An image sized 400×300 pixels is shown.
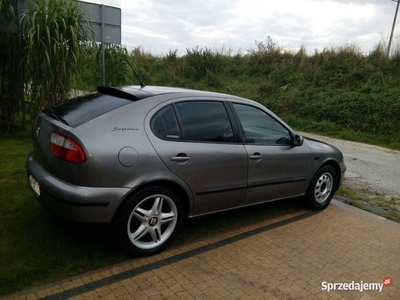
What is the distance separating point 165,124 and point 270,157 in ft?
A: 4.38

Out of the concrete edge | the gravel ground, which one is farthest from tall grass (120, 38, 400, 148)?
the concrete edge

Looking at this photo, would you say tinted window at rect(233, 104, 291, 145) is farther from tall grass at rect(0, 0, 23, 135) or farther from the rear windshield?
tall grass at rect(0, 0, 23, 135)

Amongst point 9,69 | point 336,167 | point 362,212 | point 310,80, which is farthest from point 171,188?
point 310,80

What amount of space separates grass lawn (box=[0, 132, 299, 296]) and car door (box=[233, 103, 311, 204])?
445 millimetres

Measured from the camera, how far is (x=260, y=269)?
2.96 meters

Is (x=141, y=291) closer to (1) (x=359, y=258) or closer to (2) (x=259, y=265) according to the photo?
(2) (x=259, y=265)

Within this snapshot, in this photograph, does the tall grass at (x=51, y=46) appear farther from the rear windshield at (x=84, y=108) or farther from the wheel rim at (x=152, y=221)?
the wheel rim at (x=152, y=221)

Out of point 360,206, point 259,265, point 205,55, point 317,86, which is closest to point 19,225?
point 259,265

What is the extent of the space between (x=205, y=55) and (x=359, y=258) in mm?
20388

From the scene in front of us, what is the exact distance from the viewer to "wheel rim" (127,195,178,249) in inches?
114

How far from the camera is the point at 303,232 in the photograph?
3.79m

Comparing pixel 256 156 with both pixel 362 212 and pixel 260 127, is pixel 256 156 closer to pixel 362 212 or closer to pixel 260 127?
pixel 260 127

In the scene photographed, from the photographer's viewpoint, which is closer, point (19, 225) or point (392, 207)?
point (19, 225)

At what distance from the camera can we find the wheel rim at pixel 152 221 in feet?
A: 9.54
